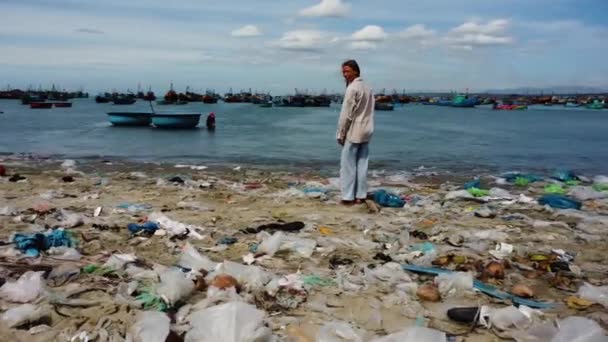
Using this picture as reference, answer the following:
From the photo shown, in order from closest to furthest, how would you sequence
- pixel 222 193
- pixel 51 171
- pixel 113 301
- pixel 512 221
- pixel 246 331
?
1. pixel 246 331
2. pixel 113 301
3. pixel 512 221
4. pixel 222 193
5. pixel 51 171

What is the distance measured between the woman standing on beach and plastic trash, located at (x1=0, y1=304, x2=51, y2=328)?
3.99 meters

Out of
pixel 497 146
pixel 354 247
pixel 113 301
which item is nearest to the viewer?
pixel 113 301

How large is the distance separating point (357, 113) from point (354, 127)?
0.57ft

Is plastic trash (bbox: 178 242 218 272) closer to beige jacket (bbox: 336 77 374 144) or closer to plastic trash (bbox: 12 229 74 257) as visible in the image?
plastic trash (bbox: 12 229 74 257)

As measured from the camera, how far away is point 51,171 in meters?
10.6

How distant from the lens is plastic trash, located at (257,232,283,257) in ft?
14.1

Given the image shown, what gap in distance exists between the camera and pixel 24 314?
9.39 feet

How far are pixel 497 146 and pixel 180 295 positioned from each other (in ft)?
63.1

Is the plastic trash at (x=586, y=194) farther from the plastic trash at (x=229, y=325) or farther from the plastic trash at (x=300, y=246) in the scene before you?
the plastic trash at (x=229, y=325)

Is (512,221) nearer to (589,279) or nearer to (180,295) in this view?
(589,279)

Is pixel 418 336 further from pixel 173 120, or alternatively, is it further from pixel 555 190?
pixel 173 120

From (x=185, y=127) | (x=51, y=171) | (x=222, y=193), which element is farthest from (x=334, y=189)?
(x=185, y=127)

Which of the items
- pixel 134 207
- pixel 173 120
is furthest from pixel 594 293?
pixel 173 120

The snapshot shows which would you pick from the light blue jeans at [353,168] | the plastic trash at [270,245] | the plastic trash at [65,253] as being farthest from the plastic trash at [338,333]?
the light blue jeans at [353,168]
